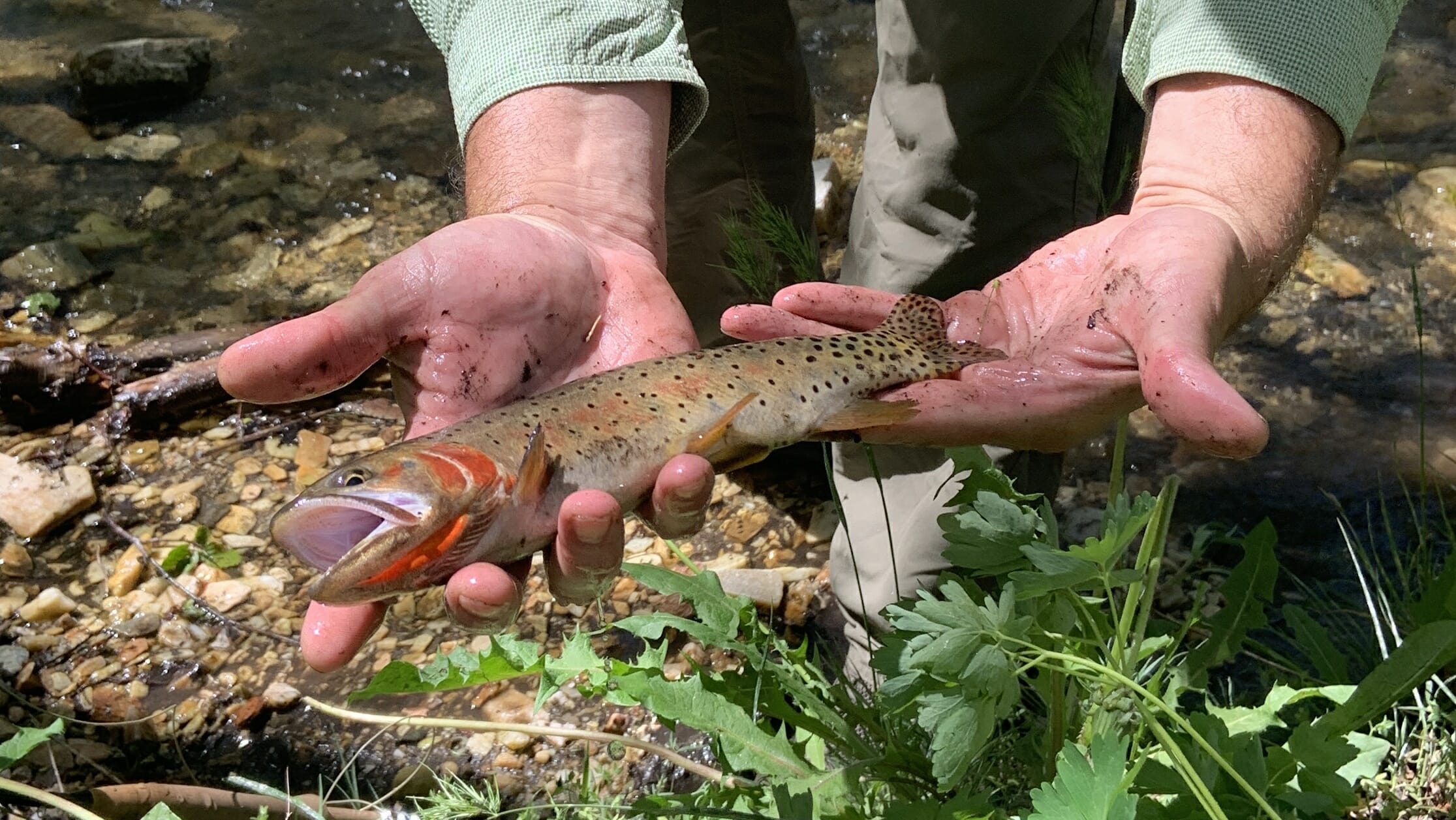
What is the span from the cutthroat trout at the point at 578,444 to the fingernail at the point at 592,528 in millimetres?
231

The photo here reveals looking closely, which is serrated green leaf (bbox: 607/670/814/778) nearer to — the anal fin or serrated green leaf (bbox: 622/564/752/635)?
serrated green leaf (bbox: 622/564/752/635)

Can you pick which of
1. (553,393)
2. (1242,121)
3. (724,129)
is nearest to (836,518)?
(724,129)

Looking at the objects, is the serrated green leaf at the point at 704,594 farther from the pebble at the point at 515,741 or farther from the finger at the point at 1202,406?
the pebble at the point at 515,741

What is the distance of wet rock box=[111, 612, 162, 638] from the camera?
4.27 meters

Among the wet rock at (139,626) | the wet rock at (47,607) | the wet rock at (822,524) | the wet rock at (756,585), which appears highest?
the wet rock at (756,585)

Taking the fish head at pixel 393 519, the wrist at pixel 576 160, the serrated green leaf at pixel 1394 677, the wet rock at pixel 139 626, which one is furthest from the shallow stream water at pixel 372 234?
the wrist at pixel 576 160

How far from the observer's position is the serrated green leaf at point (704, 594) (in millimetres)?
2764

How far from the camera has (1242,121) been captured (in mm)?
2900

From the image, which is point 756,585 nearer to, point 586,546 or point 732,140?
point 732,140

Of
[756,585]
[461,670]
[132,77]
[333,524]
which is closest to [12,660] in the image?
[333,524]

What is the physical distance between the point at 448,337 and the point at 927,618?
1423mm

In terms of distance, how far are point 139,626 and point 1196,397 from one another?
146 inches

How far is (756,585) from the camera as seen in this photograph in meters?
4.44

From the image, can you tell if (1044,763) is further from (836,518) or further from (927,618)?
(836,518)
